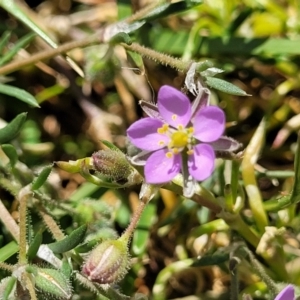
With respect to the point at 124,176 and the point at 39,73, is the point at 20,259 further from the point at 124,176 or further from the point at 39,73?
the point at 39,73

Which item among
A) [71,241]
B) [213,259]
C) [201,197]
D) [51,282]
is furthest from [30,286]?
[213,259]

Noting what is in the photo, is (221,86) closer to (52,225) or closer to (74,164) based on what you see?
(74,164)

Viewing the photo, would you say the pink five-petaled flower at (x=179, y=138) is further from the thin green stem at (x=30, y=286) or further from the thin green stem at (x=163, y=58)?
the thin green stem at (x=30, y=286)

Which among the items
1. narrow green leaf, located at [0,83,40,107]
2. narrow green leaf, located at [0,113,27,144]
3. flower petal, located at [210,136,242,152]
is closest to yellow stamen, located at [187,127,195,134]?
flower petal, located at [210,136,242,152]

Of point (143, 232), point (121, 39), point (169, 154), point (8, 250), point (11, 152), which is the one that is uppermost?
point (121, 39)

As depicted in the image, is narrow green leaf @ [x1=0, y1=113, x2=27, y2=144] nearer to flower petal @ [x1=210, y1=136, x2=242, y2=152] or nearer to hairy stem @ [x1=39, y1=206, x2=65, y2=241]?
hairy stem @ [x1=39, y1=206, x2=65, y2=241]

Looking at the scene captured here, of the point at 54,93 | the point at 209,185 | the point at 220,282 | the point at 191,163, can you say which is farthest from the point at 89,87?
the point at 191,163

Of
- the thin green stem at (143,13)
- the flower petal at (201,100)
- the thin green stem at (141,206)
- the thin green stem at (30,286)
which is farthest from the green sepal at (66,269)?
the thin green stem at (143,13)
